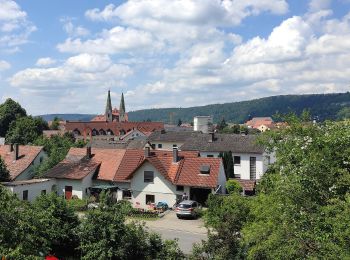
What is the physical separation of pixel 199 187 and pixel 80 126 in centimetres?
9350

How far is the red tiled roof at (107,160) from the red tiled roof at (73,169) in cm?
69

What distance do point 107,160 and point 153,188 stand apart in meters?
7.25

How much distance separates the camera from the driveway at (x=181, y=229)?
2900 cm

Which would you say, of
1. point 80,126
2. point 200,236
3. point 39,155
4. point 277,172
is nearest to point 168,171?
point 200,236

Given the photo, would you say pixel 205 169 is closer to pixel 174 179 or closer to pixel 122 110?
pixel 174 179

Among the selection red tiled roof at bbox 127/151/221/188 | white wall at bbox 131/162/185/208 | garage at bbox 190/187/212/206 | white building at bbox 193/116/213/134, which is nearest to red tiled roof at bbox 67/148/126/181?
red tiled roof at bbox 127/151/221/188

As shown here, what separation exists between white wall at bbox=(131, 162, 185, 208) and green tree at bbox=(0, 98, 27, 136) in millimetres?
67335

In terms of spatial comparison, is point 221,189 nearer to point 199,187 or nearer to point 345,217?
point 199,187

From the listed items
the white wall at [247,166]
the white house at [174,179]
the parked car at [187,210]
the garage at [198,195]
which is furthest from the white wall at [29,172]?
the white wall at [247,166]

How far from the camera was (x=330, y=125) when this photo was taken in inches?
692

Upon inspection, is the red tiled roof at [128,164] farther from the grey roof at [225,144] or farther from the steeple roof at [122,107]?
the steeple roof at [122,107]

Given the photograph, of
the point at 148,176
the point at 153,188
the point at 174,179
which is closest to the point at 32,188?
the point at 148,176

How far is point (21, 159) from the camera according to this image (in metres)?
50.0

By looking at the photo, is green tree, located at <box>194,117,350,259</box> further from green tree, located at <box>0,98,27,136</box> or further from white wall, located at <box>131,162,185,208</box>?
green tree, located at <box>0,98,27,136</box>
